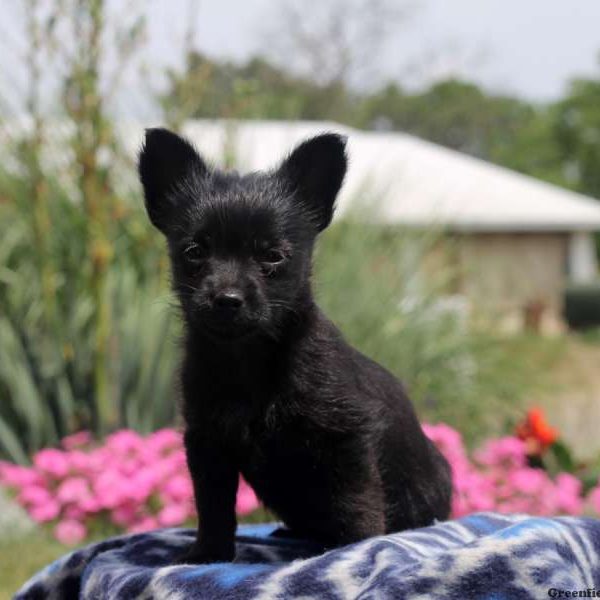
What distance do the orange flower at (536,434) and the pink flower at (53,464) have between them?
328 cm

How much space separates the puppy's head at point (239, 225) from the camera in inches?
99.0

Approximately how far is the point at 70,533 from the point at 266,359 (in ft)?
14.5

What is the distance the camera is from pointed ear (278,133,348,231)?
2.83m

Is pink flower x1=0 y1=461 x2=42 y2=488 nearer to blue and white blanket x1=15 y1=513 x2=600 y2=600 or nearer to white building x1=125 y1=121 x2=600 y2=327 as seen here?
blue and white blanket x1=15 y1=513 x2=600 y2=600

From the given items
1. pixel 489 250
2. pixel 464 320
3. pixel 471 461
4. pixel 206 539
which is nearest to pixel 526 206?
pixel 489 250

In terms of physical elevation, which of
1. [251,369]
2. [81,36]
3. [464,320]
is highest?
[81,36]

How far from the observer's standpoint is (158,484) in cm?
685

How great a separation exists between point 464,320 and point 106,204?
13.4 ft

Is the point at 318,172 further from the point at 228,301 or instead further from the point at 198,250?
the point at 228,301

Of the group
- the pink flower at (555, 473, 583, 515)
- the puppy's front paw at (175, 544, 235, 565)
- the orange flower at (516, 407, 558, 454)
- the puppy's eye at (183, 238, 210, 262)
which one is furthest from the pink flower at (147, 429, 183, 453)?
the puppy's eye at (183, 238, 210, 262)

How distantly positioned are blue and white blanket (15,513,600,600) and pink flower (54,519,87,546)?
354cm

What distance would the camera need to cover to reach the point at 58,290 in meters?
8.14

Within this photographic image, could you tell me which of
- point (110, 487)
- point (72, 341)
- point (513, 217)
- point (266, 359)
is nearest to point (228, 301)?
point (266, 359)

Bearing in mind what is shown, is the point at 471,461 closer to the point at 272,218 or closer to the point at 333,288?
the point at 333,288
